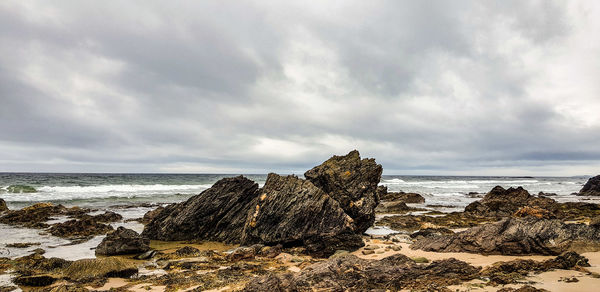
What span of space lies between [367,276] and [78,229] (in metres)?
17.6

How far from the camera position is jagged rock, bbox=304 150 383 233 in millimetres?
14312

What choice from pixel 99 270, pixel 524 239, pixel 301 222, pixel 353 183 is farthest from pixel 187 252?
pixel 524 239

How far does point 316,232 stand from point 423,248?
4051 millimetres

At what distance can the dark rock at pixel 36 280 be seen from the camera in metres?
7.77

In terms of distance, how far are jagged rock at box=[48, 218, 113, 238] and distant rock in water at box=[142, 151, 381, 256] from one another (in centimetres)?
377

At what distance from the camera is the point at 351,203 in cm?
1422

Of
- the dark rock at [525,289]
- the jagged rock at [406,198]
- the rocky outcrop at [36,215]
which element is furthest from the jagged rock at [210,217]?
the jagged rock at [406,198]

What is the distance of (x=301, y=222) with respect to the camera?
1241 cm

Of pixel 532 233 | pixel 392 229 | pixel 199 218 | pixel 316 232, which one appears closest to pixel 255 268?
pixel 316 232

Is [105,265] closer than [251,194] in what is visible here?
Yes

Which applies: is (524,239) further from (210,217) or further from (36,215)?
(36,215)

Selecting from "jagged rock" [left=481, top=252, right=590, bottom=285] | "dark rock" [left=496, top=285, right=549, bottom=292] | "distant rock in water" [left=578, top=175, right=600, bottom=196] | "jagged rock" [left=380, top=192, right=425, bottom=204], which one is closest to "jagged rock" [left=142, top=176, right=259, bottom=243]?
"jagged rock" [left=481, top=252, right=590, bottom=285]

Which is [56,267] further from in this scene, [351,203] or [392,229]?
[392,229]

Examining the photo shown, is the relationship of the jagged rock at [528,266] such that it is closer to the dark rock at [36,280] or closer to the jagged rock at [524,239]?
the jagged rock at [524,239]
